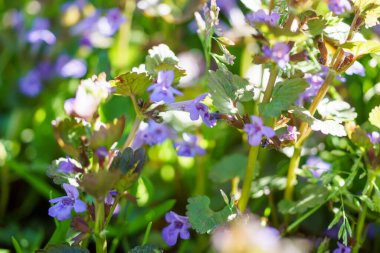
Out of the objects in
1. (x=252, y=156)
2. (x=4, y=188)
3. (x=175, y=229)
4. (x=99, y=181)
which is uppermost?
(x=99, y=181)

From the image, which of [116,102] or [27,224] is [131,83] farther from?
[27,224]

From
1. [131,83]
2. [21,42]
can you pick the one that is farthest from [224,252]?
[21,42]

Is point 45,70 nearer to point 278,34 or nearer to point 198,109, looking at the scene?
point 198,109

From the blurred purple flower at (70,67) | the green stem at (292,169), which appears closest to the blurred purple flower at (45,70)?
the blurred purple flower at (70,67)

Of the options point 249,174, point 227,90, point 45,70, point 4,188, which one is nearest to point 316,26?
point 227,90

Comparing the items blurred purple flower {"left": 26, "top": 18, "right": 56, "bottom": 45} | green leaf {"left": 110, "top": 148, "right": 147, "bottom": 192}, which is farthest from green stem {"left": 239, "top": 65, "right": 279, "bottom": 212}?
blurred purple flower {"left": 26, "top": 18, "right": 56, "bottom": 45}

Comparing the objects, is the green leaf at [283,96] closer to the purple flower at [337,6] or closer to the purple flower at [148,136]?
the purple flower at [337,6]

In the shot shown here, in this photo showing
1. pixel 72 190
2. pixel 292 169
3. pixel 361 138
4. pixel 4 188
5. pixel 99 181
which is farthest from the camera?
pixel 4 188
